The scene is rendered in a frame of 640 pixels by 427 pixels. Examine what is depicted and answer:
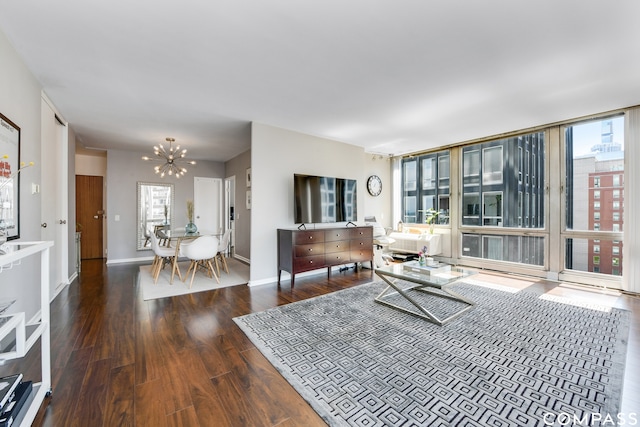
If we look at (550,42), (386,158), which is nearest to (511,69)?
(550,42)

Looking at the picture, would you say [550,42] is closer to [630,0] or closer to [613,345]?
[630,0]

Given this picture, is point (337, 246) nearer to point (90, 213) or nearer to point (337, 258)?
point (337, 258)

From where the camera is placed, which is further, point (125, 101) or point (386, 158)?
point (386, 158)

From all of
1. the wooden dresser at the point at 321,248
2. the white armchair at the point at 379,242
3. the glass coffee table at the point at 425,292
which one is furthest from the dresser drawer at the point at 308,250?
the white armchair at the point at 379,242

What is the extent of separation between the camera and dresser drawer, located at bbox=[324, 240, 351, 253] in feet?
14.7

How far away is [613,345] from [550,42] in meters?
2.57

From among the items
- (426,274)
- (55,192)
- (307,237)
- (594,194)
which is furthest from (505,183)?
(55,192)

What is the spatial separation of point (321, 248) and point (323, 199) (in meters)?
0.87

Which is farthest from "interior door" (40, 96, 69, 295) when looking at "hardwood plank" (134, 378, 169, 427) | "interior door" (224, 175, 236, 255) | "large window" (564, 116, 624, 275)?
"large window" (564, 116, 624, 275)

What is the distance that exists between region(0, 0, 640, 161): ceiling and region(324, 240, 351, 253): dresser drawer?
1979mm

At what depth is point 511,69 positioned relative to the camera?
8.51 feet

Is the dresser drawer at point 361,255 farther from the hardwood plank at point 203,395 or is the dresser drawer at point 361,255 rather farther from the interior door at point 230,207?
the interior door at point 230,207

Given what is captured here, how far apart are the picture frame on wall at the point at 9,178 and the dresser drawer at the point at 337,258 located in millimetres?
3526

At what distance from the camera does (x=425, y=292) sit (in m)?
3.60
